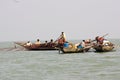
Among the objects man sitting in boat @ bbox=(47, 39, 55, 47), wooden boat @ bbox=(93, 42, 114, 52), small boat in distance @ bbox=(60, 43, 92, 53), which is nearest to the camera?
small boat in distance @ bbox=(60, 43, 92, 53)

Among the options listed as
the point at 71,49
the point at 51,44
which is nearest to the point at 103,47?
the point at 71,49

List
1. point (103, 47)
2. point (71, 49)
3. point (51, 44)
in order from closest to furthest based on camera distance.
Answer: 1. point (71, 49)
2. point (103, 47)
3. point (51, 44)

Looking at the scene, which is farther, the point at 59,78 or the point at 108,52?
the point at 108,52

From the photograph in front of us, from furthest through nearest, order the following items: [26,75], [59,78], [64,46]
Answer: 1. [64,46]
2. [26,75]
3. [59,78]

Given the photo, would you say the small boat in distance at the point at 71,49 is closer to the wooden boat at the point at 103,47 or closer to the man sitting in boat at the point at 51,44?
the wooden boat at the point at 103,47

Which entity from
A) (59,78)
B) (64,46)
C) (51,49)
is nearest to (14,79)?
(59,78)

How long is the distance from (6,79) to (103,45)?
1906 centimetres

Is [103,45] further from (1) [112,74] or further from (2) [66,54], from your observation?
(1) [112,74]

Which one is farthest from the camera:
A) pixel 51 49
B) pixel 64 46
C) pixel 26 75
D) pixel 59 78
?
pixel 51 49

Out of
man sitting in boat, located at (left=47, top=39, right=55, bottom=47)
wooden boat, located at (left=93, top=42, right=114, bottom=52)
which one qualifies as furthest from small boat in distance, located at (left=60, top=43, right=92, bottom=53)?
man sitting in boat, located at (left=47, top=39, right=55, bottom=47)

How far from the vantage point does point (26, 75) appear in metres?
23.2

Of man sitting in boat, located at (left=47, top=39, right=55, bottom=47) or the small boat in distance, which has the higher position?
man sitting in boat, located at (left=47, top=39, right=55, bottom=47)

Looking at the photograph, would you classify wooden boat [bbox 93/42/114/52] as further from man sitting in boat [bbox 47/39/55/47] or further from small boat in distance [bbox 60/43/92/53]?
man sitting in boat [bbox 47/39/55/47]

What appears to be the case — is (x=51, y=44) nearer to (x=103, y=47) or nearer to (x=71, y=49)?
(x=71, y=49)
